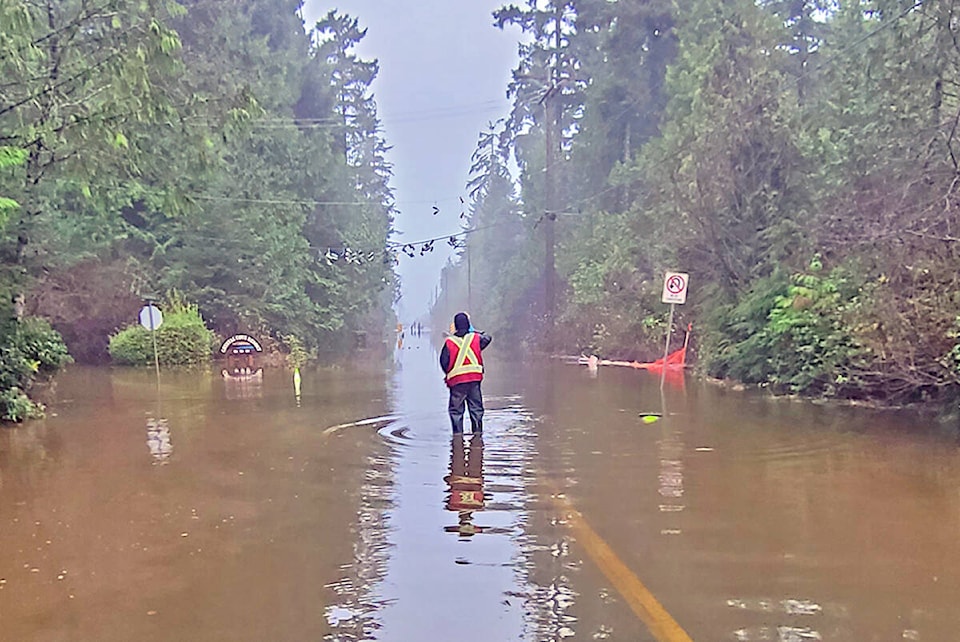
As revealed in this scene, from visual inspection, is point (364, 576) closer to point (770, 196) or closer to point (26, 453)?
point (26, 453)

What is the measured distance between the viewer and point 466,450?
1235cm

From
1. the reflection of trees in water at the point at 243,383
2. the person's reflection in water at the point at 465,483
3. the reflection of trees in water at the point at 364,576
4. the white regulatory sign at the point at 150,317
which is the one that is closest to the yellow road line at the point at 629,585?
the person's reflection in water at the point at 465,483

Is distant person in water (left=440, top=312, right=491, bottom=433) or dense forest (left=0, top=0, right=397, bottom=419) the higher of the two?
dense forest (left=0, top=0, right=397, bottom=419)

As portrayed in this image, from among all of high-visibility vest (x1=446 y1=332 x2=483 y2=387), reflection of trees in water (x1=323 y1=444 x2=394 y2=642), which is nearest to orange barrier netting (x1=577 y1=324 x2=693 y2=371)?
high-visibility vest (x1=446 y1=332 x2=483 y2=387)

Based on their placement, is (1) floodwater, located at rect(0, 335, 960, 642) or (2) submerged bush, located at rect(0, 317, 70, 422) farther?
(2) submerged bush, located at rect(0, 317, 70, 422)

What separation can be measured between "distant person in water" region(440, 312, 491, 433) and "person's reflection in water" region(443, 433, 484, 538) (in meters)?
0.25

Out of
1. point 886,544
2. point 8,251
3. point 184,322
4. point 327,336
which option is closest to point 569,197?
point 327,336

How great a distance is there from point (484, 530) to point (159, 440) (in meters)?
7.14

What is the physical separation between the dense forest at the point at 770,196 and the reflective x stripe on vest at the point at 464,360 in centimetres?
574

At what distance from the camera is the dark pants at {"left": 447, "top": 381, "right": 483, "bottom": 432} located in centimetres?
1352

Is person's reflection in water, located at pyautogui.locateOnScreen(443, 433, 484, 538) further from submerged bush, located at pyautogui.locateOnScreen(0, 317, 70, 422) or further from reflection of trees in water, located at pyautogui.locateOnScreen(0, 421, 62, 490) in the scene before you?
submerged bush, located at pyautogui.locateOnScreen(0, 317, 70, 422)

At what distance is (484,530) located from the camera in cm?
782

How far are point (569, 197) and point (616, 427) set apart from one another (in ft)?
140

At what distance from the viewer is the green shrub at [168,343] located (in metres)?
33.2
